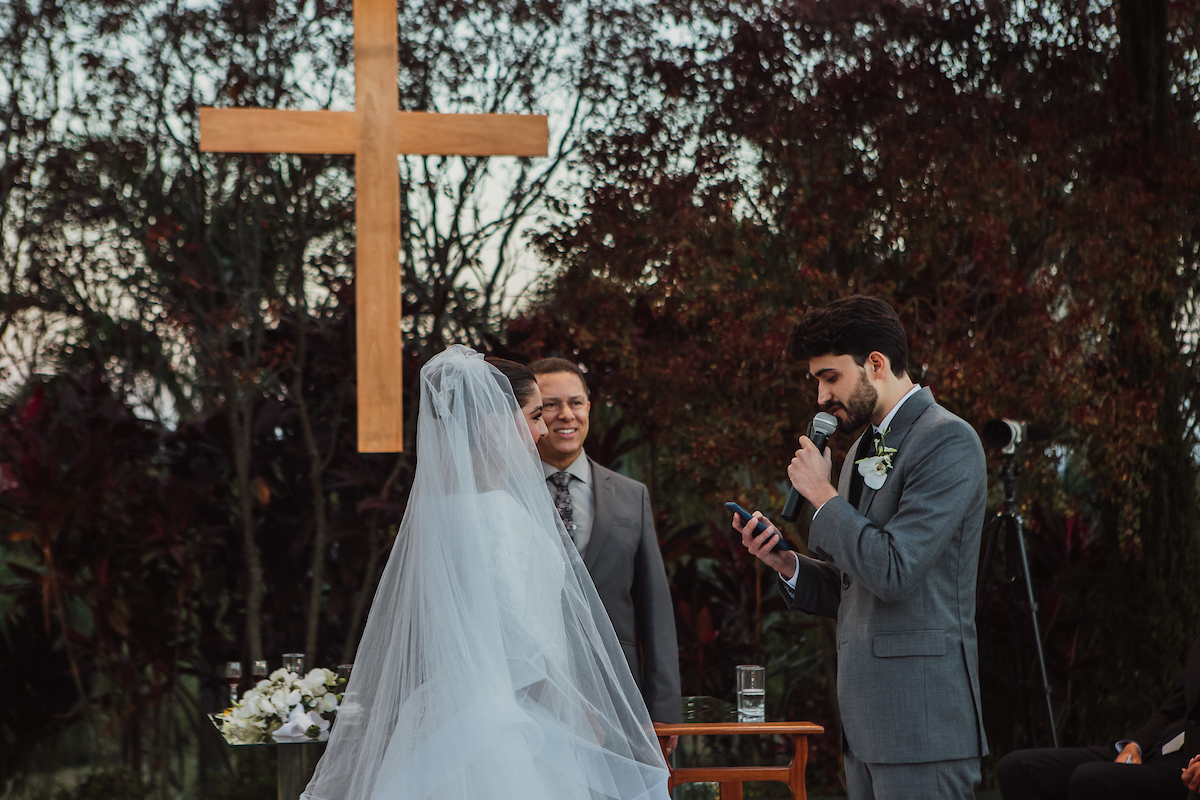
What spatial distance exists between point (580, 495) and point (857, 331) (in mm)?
1104

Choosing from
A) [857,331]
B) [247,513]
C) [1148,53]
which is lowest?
[247,513]

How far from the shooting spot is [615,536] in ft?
9.81

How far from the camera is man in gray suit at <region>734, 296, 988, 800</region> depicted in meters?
2.11

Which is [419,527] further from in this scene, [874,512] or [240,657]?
[240,657]

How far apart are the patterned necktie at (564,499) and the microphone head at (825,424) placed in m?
0.90

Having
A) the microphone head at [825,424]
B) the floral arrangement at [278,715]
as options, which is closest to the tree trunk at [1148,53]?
the microphone head at [825,424]

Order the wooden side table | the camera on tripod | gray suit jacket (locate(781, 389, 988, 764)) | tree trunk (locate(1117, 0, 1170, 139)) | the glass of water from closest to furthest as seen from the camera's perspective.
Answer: gray suit jacket (locate(781, 389, 988, 764)), the wooden side table, the glass of water, the camera on tripod, tree trunk (locate(1117, 0, 1170, 139))

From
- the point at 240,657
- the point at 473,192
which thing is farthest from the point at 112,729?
the point at 473,192

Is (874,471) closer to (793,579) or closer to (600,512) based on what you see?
(793,579)

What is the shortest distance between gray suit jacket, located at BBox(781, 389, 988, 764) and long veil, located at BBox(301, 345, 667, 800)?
47 cm

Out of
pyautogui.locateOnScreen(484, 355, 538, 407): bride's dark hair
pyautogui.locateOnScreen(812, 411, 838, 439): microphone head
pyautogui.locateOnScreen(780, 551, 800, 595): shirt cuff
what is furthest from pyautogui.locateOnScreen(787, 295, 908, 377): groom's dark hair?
pyautogui.locateOnScreen(484, 355, 538, 407): bride's dark hair

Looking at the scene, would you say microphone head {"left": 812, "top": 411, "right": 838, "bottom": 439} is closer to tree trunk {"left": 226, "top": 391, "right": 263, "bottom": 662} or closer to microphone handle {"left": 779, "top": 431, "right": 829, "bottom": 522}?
microphone handle {"left": 779, "top": 431, "right": 829, "bottom": 522}

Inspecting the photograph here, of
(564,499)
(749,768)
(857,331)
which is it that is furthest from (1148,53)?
(749,768)

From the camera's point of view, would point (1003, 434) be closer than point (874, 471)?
No
